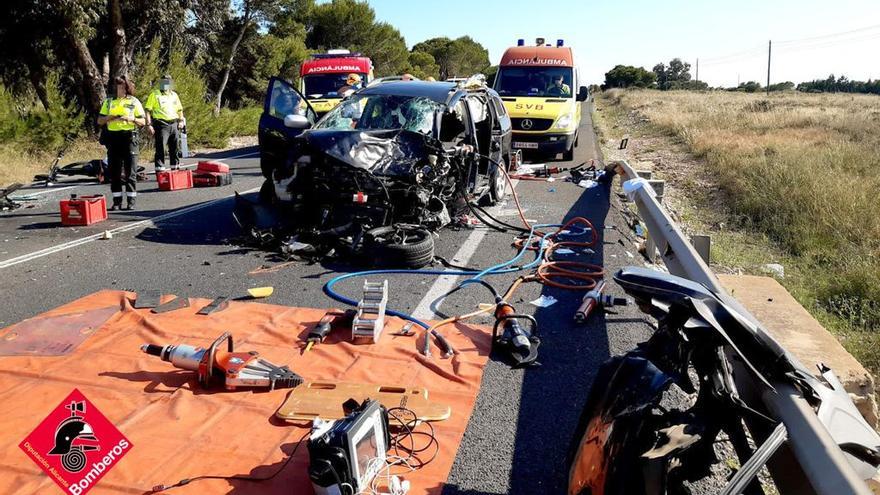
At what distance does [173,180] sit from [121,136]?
1977 mm

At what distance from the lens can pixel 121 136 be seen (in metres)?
9.42

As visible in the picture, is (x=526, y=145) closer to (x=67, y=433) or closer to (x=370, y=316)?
(x=370, y=316)

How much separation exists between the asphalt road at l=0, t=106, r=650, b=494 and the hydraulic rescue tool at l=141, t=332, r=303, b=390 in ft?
4.17

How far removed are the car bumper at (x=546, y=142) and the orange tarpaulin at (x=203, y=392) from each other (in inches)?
383

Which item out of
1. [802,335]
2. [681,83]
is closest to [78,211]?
[802,335]

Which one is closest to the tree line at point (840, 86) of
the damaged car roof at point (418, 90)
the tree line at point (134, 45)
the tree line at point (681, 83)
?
the tree line at point (681, 83)

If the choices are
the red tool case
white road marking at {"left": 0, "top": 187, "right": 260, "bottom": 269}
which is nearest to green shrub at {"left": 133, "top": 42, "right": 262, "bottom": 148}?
the red tool case

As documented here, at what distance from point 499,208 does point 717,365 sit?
24.2 feet

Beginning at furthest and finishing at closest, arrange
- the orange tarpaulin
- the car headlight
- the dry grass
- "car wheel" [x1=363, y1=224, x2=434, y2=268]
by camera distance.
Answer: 1. the car headlight
2. "car wheel" [x1=363, y1=224, x2=434, y2=268]
3. the dry grass
4. the orange tarpaulin

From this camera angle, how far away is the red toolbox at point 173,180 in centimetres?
1129

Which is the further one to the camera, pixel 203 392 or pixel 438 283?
pixel 438 283

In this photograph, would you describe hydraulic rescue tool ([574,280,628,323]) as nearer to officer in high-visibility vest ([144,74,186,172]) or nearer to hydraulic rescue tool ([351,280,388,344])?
hydraulic rescue tool ([351,280,388,344])

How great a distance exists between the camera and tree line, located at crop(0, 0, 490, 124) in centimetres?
1766

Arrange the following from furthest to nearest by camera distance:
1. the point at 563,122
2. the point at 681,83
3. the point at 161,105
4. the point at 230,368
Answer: the point at 681,83, the point at 563,122, the point at 161,105, the point at 230,368
